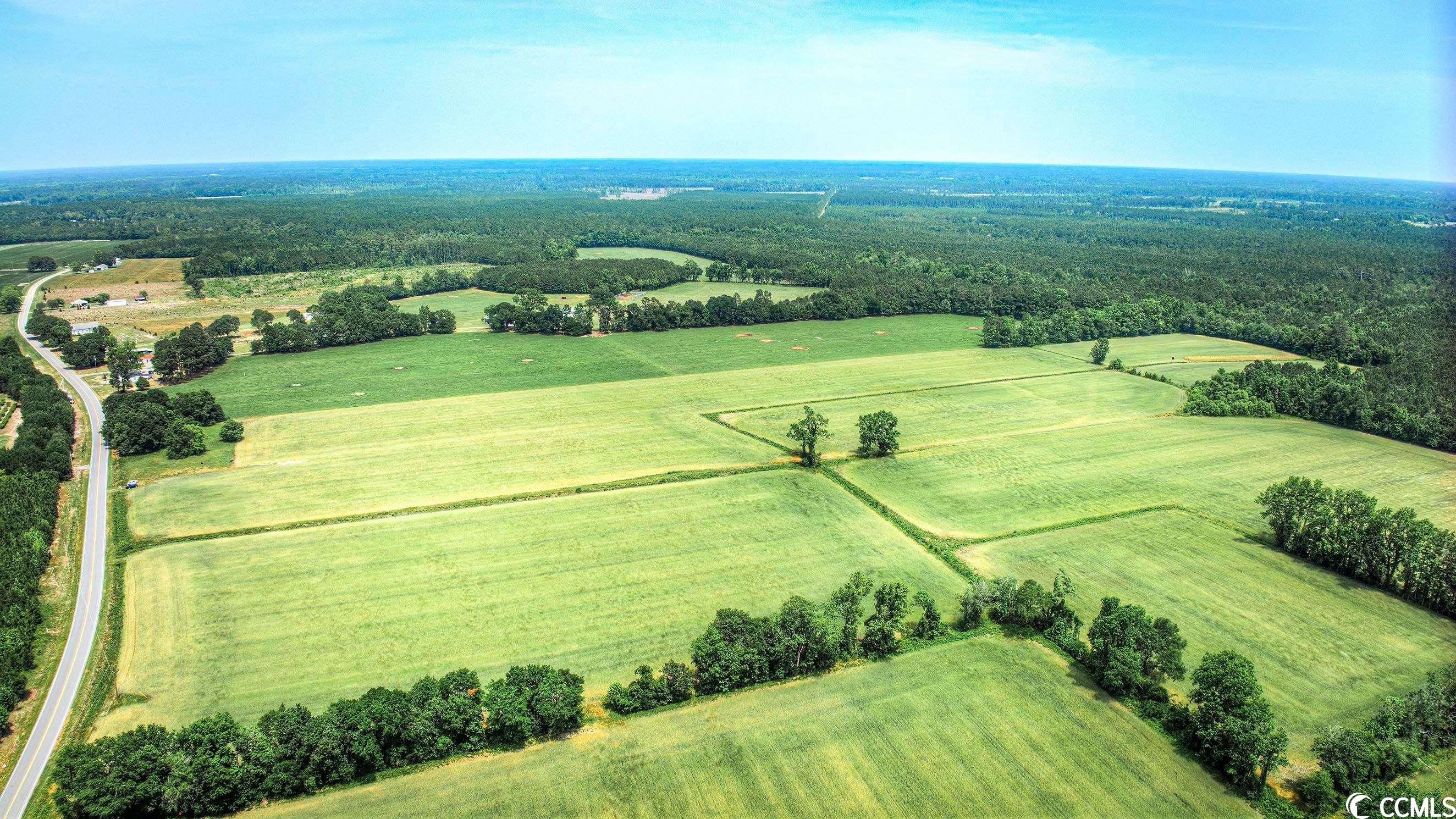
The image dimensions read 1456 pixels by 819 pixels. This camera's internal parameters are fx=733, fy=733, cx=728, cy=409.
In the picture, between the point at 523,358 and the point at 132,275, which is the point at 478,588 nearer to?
the point at 523,358

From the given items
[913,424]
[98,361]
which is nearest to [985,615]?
[913,424]

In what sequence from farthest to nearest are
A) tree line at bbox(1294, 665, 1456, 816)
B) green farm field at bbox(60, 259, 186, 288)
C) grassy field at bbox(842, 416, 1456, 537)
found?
1. green farm field at bbox(60, 259, 186, 288)
2. grassy field at bbox(842, 416, 1456, 537)
3. tree line at bbox(1294, 665, 1456, 816)

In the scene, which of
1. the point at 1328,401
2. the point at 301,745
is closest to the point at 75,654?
the point at 301,745

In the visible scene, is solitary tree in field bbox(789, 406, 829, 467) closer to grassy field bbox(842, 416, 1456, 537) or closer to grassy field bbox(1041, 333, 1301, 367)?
grassy field bbox(842, 416, 1456, 537)

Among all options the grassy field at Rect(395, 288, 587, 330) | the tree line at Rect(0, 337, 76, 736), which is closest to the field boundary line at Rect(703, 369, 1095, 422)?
the tree line at Rect(0, 337, 76, 736)

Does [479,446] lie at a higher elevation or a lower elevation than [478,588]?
higher

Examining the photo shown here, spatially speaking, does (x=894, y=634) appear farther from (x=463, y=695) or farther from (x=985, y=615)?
(x=463, y=695)
